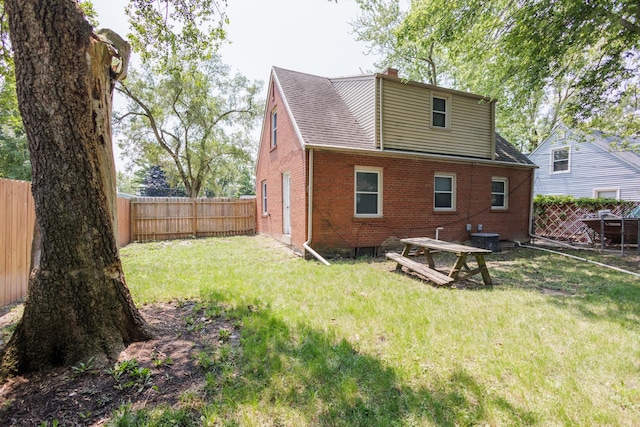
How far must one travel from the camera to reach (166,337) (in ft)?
10.6

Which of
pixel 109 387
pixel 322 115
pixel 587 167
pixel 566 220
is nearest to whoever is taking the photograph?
pixel 109 387

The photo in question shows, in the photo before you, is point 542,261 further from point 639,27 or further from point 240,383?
point 240,383

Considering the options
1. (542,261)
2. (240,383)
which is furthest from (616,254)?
(240,383)

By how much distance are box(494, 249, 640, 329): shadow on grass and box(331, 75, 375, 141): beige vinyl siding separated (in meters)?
5.61

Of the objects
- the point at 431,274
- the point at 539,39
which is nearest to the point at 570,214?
the point at 539,39

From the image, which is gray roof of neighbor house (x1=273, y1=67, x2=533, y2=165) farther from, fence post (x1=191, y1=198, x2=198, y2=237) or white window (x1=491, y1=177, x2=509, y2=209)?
fence post (x1=191, y1=198, x2=198, y2=237)

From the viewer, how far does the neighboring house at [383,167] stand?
337 inches

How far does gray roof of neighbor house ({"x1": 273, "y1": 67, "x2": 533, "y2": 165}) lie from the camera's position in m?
8.82

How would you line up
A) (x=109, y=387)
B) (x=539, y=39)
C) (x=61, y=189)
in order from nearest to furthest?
(x=109, y=387) → (x=61, y=189) → (x=539, y=39)

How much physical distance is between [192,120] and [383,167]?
16.4m

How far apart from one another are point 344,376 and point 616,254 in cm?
1164

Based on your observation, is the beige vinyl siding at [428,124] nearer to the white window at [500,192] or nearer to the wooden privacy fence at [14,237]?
the white window at [500,192]

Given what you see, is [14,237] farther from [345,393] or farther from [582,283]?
[582,283]

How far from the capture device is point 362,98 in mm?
10125
